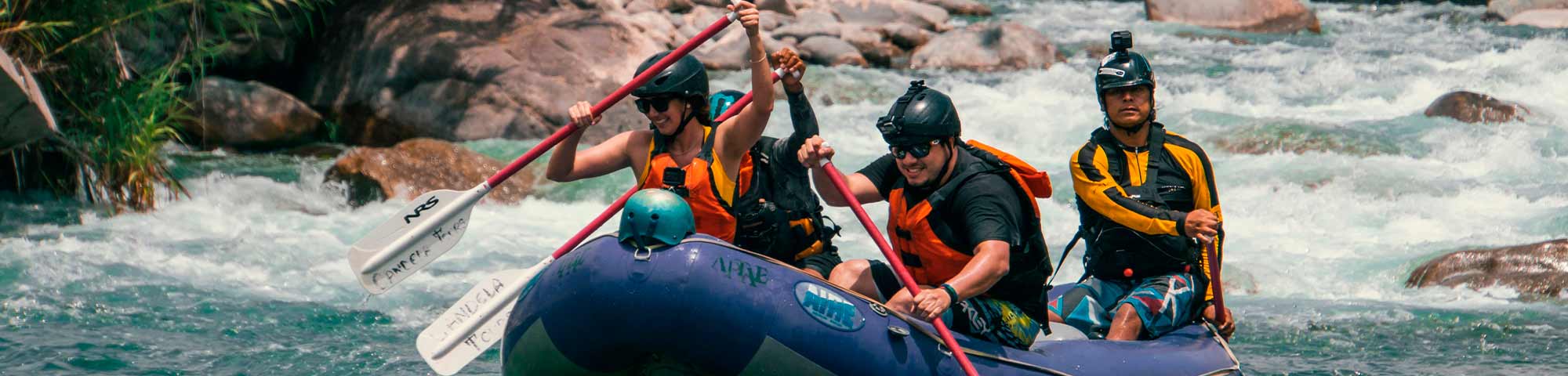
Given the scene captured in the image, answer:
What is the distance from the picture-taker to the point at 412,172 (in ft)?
33.7

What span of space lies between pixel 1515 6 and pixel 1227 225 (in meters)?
8.47

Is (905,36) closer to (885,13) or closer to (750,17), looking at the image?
(885,13)

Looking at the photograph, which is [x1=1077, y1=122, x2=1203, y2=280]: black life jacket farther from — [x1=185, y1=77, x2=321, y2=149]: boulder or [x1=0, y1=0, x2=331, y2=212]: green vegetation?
[x1=185, y1=77, x2=321, y2=149]: boulder

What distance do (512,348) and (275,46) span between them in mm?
9902

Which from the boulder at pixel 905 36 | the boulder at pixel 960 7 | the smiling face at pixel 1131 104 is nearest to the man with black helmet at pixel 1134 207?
the smiling face at pixel 1131 104

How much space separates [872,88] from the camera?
45.1 ft

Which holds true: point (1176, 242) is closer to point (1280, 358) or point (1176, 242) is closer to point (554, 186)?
point (1280, 358)

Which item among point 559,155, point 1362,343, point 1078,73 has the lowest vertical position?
point 1078,73

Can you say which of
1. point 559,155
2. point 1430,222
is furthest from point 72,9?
point 1430,222

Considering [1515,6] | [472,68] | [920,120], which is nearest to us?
[920,120]

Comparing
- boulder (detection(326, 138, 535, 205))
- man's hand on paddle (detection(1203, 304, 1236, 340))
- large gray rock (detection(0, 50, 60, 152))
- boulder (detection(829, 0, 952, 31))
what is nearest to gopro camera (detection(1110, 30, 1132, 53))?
man's hand on paddle (detection(1203, 304, 1236, 340))

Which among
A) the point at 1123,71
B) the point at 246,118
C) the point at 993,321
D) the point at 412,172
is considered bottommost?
the point at 246,118

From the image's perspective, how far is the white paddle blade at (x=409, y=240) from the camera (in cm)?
523

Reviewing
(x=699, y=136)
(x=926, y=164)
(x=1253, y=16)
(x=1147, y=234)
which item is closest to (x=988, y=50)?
(x=1253, y=16)
